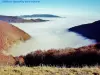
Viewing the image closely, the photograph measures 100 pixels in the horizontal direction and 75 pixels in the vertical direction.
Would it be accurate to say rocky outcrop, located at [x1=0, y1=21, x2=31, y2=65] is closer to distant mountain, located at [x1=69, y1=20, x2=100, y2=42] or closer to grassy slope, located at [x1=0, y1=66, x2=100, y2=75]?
distant mountain, located at [x1=69, y1=20, x2=100, y2=42]

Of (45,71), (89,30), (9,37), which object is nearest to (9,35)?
(9,37)

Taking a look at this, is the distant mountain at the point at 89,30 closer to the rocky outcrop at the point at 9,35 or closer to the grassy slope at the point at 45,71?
the rocky outcrop at the point at 9,35

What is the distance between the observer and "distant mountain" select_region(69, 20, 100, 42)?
18767mm

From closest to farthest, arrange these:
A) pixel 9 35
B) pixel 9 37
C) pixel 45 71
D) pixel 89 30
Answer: pixel 45 71 → pixel 89 30 → pixel 9 37 → pixel 9 35

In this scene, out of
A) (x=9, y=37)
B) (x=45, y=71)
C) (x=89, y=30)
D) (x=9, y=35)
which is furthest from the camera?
(x=9, y=35)

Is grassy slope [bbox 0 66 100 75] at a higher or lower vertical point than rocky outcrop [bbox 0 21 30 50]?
lower

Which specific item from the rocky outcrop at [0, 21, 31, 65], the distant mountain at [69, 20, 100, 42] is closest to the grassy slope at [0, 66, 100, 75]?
the rocky outcrop at [0, 21, 31, 65]

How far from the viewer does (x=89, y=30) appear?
19.2m

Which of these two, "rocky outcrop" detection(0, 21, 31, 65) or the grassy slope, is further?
"rocky outcrop" detection(0, 21, 31, 65)

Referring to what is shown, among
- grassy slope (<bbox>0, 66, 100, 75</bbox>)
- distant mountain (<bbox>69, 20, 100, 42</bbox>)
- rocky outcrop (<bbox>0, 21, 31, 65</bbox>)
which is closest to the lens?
grassy slope (<bbox>0, 66, 100, 75</bbox>)

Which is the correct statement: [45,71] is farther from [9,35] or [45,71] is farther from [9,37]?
[9,35]

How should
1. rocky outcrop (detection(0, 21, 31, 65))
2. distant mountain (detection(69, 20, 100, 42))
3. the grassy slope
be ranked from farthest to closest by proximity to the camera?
distant mountain (detection(69, 20, 100, 42)) < rocky outcrop (detection(0, 21, 31, 65)) < the grassy slope

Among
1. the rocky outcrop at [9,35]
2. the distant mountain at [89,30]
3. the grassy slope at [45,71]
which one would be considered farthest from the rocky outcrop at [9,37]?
the grassy slope at [45,71]

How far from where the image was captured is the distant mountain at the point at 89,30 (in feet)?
61.6
